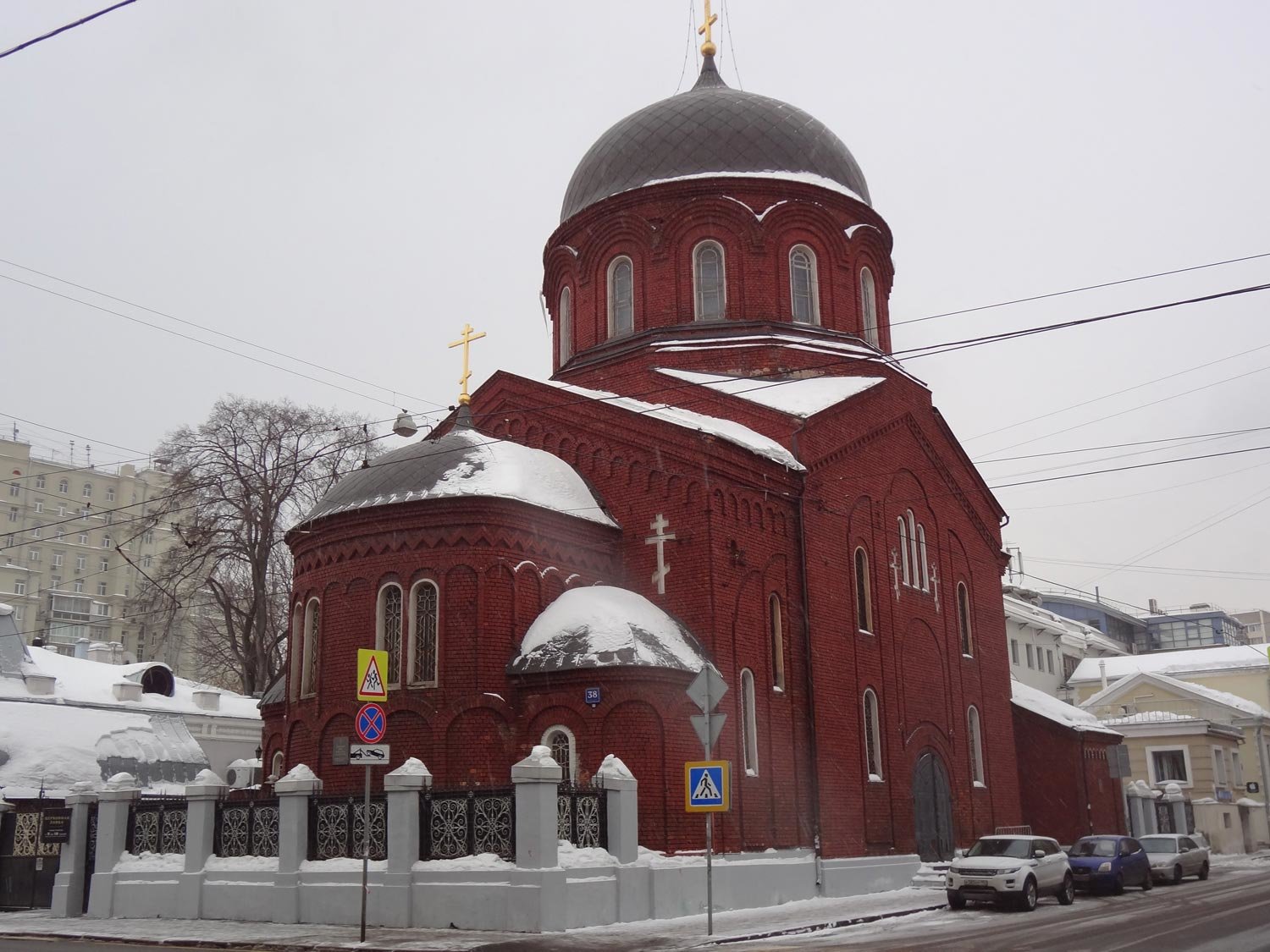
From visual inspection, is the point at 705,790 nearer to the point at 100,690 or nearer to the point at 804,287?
the point at 804,287

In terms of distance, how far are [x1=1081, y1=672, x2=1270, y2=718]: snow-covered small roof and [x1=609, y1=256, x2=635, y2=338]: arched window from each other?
1048 inches

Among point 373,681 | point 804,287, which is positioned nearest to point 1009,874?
point 373,681

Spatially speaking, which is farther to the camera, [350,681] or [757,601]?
[757,601]

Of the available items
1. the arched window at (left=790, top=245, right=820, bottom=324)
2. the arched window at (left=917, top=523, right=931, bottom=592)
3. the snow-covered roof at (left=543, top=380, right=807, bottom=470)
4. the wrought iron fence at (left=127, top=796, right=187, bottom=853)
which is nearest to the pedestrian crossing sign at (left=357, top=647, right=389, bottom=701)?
the wrought iron fence at (left=127, top=796, right=187, bottom=853)

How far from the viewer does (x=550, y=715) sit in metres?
18.2

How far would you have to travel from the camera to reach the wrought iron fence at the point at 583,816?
1535cm

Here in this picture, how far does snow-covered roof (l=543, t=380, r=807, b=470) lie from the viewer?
20641mm

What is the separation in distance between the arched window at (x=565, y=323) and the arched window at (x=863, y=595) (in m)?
8.05

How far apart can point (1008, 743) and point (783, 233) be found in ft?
39.1

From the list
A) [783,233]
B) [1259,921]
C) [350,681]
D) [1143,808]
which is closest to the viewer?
[1259,921]

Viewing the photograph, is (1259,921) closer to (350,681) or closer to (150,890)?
(350,681)

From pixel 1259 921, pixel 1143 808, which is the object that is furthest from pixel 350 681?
pixel 1143 808

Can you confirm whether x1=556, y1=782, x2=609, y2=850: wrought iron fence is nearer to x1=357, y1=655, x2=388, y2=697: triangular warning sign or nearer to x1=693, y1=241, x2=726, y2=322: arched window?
x1=357, y1=655, x2=388, y2=697: triangular warning sign

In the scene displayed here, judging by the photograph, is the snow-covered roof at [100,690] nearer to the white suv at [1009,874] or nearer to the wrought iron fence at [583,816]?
the wrought iron fence at [583,816]
